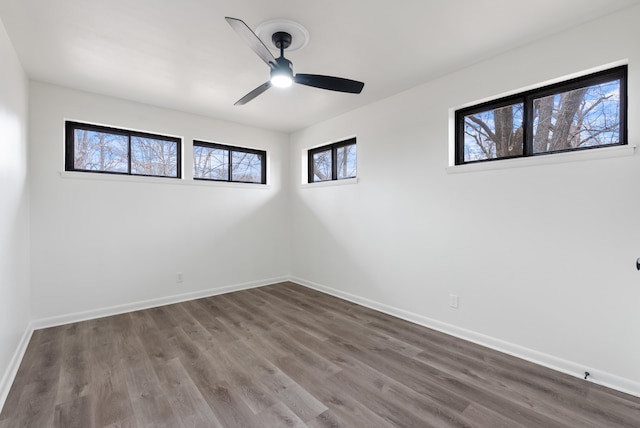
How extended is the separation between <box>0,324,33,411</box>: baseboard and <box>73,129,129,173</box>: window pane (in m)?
1.79

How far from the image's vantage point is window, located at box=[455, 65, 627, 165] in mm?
2186

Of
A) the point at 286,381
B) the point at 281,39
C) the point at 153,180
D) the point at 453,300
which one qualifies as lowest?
the point at 286,381

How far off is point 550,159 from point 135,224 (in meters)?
4.31

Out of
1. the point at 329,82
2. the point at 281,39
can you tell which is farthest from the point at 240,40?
the point at 329,82

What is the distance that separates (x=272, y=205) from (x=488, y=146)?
324 centimetres

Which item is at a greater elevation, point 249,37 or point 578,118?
point 249,37

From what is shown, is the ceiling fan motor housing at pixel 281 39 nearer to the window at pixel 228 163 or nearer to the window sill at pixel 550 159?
the window sill at pixel 550 159

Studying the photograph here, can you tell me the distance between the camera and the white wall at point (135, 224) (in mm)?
3164

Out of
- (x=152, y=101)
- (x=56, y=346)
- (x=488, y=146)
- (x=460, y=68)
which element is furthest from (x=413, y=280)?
(x=152, y=101)

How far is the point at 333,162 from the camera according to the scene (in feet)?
14.7

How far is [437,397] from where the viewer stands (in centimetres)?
196

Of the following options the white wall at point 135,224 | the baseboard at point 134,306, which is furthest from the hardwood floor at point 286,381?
the white wall at point 135,224

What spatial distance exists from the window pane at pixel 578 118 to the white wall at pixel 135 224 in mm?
3618

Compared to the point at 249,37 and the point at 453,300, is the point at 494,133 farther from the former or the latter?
the point at 249,37
